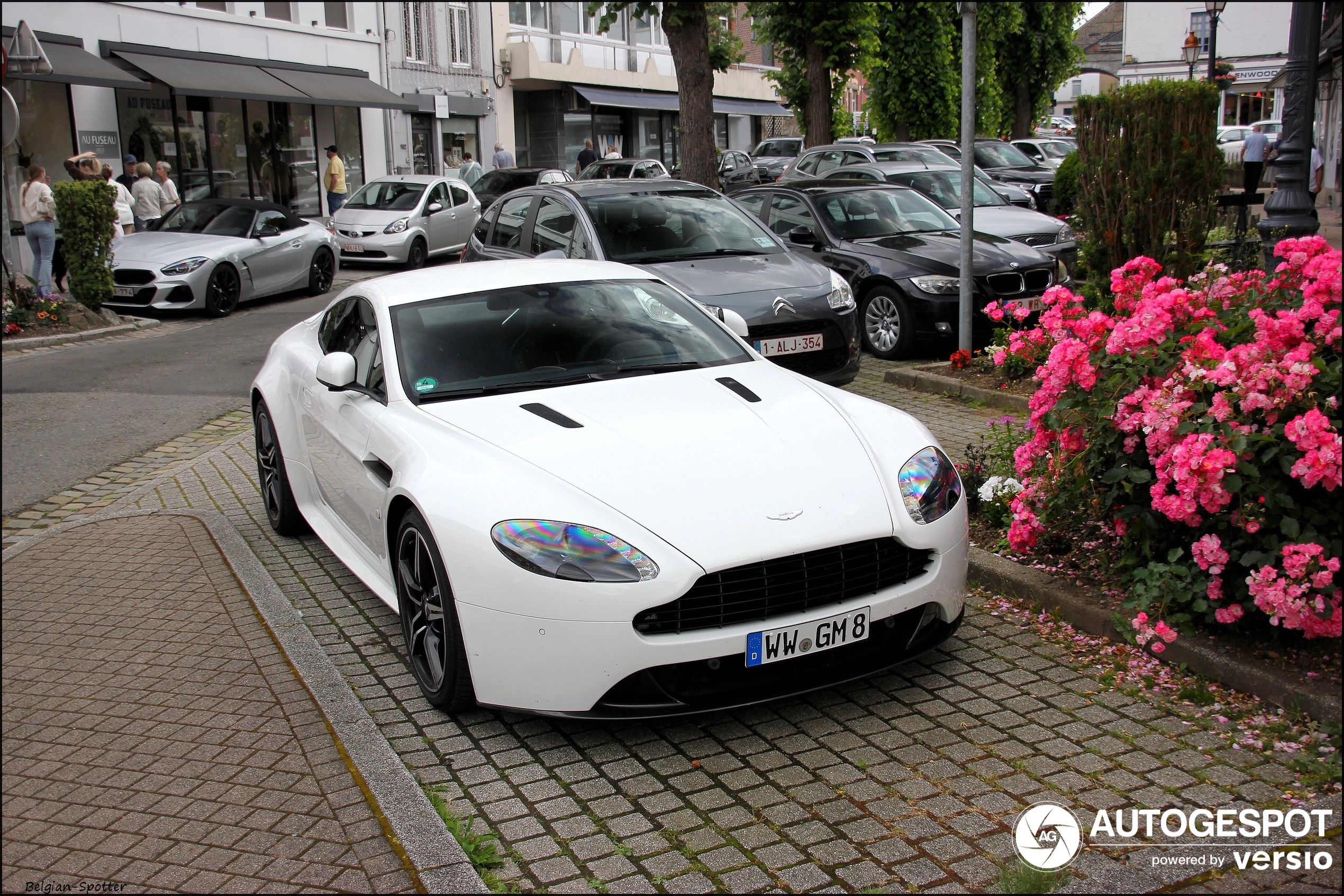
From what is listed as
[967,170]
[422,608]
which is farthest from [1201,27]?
[422,608]

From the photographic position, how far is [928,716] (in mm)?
4129

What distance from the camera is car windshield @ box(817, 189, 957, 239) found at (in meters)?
11.7

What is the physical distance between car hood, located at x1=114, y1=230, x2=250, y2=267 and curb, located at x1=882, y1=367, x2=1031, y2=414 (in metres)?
9.75

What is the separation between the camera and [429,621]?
4.31 m

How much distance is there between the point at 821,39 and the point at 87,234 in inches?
618

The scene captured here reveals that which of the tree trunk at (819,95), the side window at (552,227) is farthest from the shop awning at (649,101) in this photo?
the side window at (552,227)

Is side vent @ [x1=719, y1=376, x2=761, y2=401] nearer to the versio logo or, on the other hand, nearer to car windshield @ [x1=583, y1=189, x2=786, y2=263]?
the versio logo

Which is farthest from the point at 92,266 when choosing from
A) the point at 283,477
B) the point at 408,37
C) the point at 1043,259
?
the point at 408,37

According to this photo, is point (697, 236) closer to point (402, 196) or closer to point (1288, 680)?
point (1288, 680)

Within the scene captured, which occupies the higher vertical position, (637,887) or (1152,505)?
(1152,505)

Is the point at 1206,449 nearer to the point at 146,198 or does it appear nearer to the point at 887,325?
the point at 887,325

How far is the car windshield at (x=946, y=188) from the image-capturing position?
14.1 meters

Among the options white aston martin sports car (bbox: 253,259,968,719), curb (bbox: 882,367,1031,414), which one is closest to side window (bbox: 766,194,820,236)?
curb (bbox: 882,367,1031,414)

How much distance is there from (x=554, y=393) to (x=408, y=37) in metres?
33.0
